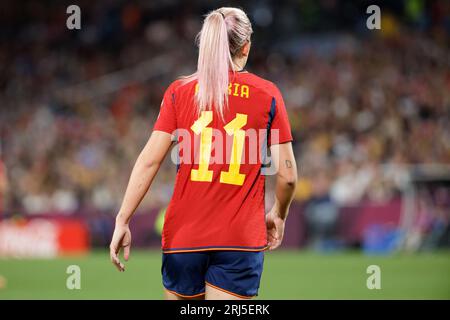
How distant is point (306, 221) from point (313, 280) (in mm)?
5202

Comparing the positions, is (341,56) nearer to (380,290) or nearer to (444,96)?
(444,96)

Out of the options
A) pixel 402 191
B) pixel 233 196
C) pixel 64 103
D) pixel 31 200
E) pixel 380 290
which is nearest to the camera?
pixel 233 196

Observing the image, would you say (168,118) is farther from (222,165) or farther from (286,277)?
(286,277)

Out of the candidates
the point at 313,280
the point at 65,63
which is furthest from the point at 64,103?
the point at 313,280

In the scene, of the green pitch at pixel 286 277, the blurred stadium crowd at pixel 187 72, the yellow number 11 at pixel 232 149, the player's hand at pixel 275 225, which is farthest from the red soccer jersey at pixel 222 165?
the blurred stadium crowd at pixel 187 72

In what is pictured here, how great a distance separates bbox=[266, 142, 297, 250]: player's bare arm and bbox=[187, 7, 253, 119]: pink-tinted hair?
1.26 ft

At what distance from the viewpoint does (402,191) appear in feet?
56.7

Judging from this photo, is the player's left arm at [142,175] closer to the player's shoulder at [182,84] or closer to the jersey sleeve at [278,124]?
the player's shoulder at [182,84]

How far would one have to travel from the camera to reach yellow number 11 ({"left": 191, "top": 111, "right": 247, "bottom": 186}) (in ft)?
14.5

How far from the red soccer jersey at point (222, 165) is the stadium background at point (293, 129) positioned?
21.6 feet

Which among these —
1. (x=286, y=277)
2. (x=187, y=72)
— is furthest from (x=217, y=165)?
(x=187, y=72)

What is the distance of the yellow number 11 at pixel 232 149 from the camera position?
14.5 feet

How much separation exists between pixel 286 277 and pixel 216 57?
29.6 feet

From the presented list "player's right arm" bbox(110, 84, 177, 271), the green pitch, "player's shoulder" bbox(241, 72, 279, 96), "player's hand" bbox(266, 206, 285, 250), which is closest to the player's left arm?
"player's right arm" bbox(110, 84, 177, 271)
